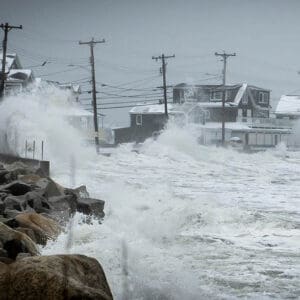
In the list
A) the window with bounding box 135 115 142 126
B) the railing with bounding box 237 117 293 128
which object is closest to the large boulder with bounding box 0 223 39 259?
the railing with bounding box 237 117 293 128

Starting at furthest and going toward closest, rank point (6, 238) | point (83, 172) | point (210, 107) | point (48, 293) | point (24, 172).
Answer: point (210, 107)
point (83, 172)
point (24, 172)
point (6, 238)
point (48, 293)

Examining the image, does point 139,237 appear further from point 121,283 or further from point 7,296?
point 7,296

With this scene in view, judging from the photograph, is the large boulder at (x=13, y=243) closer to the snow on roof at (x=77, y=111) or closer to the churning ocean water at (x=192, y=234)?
the churning ocean water at (x=192, y=234)

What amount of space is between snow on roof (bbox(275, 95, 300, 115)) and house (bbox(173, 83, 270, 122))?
12.5ft

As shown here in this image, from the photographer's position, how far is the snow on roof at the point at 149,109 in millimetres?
60781

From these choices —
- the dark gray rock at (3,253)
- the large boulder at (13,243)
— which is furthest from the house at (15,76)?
the dark gray rock at (3,253)

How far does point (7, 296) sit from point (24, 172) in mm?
14017

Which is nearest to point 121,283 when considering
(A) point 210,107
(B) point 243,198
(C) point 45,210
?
(C) point 45,210

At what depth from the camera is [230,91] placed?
6306cm

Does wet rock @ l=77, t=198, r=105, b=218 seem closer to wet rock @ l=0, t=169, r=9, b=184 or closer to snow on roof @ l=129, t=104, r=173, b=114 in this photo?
wet rock @ l=0, t=169, r=9, b=184

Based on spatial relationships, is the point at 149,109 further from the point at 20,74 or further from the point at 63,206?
the point at 63,206

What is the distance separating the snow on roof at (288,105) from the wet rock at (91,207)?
54046 millimetres

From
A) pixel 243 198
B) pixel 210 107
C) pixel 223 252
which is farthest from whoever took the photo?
pixel 210 107

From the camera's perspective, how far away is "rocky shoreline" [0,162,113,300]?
618 cm
